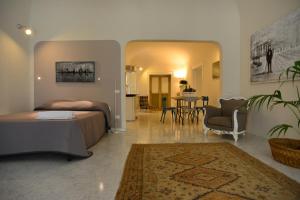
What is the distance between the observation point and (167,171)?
2512 millimetres

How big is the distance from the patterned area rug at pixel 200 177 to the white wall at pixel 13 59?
125 inches

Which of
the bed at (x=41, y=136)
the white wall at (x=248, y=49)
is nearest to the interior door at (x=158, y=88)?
the white wall at (x=248, y=49)

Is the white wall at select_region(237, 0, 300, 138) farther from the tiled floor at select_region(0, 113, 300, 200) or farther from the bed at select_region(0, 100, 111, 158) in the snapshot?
the bed at select_region(0, 100, 111, 158)

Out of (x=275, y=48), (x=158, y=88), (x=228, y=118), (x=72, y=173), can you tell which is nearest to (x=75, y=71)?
(x=72, y=173)

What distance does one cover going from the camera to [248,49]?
490 centimetres

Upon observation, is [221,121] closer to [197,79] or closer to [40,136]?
[40,136]

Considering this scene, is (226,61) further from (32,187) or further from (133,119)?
(32,187)

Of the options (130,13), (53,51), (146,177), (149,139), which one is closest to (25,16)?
(53,51)

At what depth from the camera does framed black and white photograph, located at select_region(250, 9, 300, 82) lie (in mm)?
3428

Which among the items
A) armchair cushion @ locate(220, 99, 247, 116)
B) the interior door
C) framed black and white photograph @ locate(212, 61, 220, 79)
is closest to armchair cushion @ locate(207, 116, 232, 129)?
armchair cushion @ locate(220, 99, 247, 116)

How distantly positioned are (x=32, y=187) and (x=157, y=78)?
10.3 m

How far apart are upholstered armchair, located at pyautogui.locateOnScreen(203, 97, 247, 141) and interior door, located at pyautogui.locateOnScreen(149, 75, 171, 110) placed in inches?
286

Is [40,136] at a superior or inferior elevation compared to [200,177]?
superior

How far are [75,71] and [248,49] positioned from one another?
4183 mm
